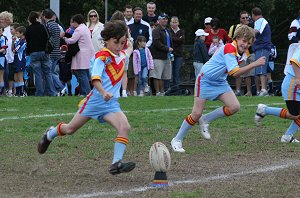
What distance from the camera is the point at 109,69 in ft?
28.9

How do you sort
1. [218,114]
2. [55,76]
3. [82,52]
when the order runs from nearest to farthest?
[218,114] < [82,52] < [55,76]

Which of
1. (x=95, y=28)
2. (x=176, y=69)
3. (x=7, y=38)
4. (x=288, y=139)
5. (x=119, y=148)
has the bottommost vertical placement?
(x=288, y=139)

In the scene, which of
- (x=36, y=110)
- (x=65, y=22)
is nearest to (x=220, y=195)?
(x=36, y=110)

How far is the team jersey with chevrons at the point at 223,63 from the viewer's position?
10219mm

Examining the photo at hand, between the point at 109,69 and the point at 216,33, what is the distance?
12.3 m

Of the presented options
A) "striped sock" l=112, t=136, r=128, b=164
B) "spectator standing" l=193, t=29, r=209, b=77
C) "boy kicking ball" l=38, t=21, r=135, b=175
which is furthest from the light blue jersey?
"spectator standing" l=193, t=29, r=209, b=77

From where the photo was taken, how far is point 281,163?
30.8 feet

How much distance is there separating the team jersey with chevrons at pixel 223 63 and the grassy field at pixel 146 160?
0.92 meters

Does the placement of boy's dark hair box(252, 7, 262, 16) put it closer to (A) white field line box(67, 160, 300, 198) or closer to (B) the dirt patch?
(B) the dirt patch

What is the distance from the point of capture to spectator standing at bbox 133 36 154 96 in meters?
20.0

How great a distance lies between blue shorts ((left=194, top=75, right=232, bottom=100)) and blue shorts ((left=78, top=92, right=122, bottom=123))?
2.11 meters

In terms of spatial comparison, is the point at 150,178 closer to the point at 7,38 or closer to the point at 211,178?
the point at 211,178

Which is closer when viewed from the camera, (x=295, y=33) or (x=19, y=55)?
(x=295, y=33)

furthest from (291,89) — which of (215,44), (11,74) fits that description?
(11,74)
